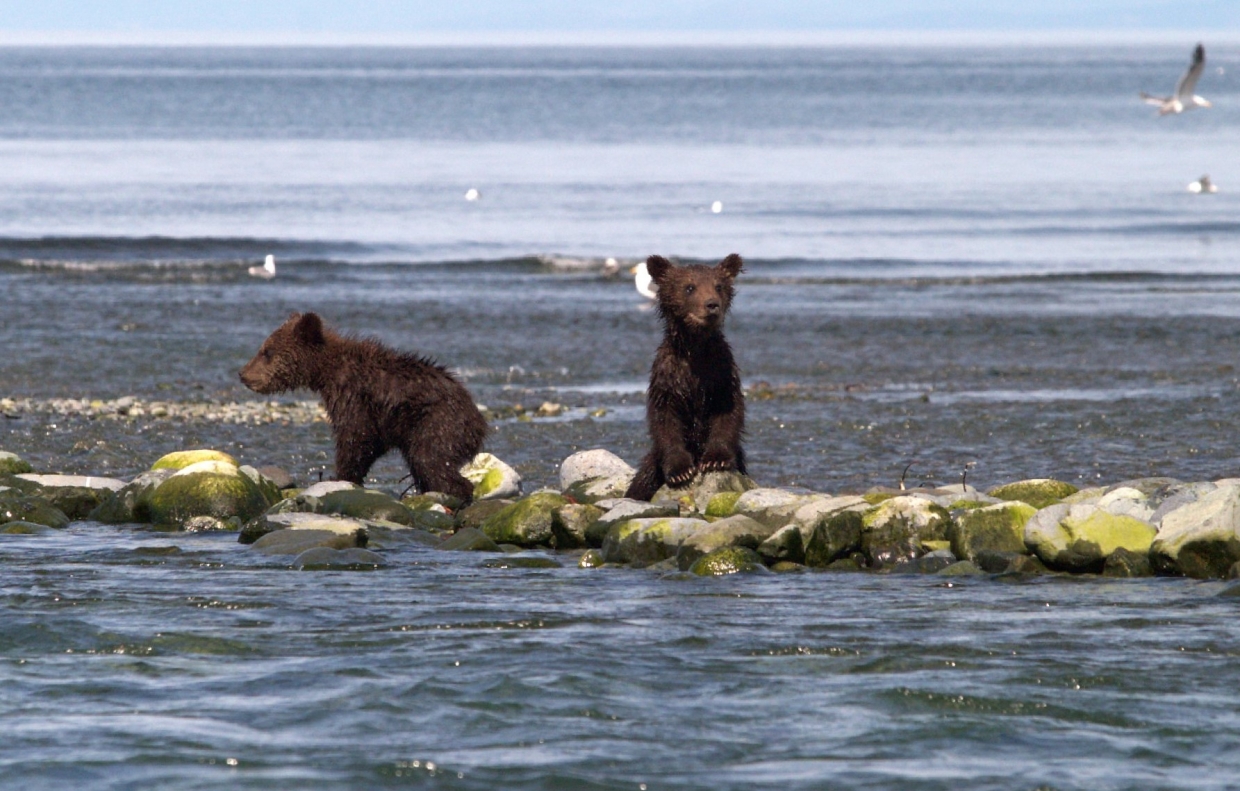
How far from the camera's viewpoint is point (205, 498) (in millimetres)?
9969

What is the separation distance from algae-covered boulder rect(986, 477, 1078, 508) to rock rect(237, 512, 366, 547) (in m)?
3.53

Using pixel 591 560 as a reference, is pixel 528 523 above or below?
above

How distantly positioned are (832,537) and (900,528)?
0.38 metres

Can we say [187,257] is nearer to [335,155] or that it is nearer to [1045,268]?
[1045,268]

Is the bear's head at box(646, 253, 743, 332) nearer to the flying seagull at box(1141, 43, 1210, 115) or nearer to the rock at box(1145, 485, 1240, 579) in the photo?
the rock at box(1145, 485, 1240, 579)

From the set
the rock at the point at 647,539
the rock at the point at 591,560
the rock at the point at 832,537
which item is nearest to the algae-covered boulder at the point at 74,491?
the rock at the point at 591,560

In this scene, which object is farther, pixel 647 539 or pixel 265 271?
pixel 265 271

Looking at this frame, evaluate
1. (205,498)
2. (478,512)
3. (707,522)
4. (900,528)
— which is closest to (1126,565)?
(900,528)

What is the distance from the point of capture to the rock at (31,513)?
992 centimetres

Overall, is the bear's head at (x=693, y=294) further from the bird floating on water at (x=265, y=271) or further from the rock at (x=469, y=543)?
the bird floating on water at (x=265, y=271)

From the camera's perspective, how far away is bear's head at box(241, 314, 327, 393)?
35.2ft

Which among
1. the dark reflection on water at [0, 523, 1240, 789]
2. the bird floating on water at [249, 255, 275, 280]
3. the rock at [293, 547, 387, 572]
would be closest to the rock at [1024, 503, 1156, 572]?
the dark reflection on water at [0, 523, 1240, 789]

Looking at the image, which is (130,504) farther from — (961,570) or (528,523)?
(961,570)

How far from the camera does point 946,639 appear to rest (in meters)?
6.94
